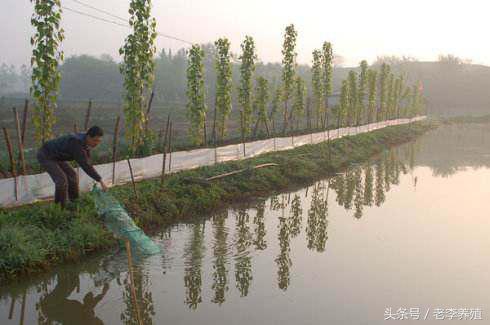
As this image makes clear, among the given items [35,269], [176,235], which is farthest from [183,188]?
[35,269]

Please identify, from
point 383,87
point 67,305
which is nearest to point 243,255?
point 67,305

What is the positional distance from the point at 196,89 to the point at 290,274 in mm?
10901

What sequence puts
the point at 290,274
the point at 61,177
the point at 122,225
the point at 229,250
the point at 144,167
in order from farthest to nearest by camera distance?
the point at 144,167
the point at 229,250
the point at 61,177
the point at 290,274
the point at 122,225

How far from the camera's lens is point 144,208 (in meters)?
10.4

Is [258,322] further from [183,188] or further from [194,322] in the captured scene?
[183,188]

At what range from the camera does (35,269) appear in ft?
24.1

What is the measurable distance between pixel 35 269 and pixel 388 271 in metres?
5.77

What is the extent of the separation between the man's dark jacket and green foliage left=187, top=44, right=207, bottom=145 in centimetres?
953

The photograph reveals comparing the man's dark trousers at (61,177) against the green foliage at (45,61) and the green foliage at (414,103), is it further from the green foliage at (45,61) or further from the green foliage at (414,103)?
the green foliage at (414,103)

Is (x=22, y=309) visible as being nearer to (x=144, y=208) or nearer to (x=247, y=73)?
(x=144, y=208)

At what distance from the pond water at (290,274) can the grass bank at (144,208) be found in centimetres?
37

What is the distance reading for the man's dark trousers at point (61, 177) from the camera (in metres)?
7.83

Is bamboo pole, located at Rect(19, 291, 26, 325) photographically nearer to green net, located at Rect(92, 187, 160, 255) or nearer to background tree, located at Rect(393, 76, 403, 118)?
green net, located at Rect(92, 187, 160, 255)

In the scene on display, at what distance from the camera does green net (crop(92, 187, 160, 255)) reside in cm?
686
